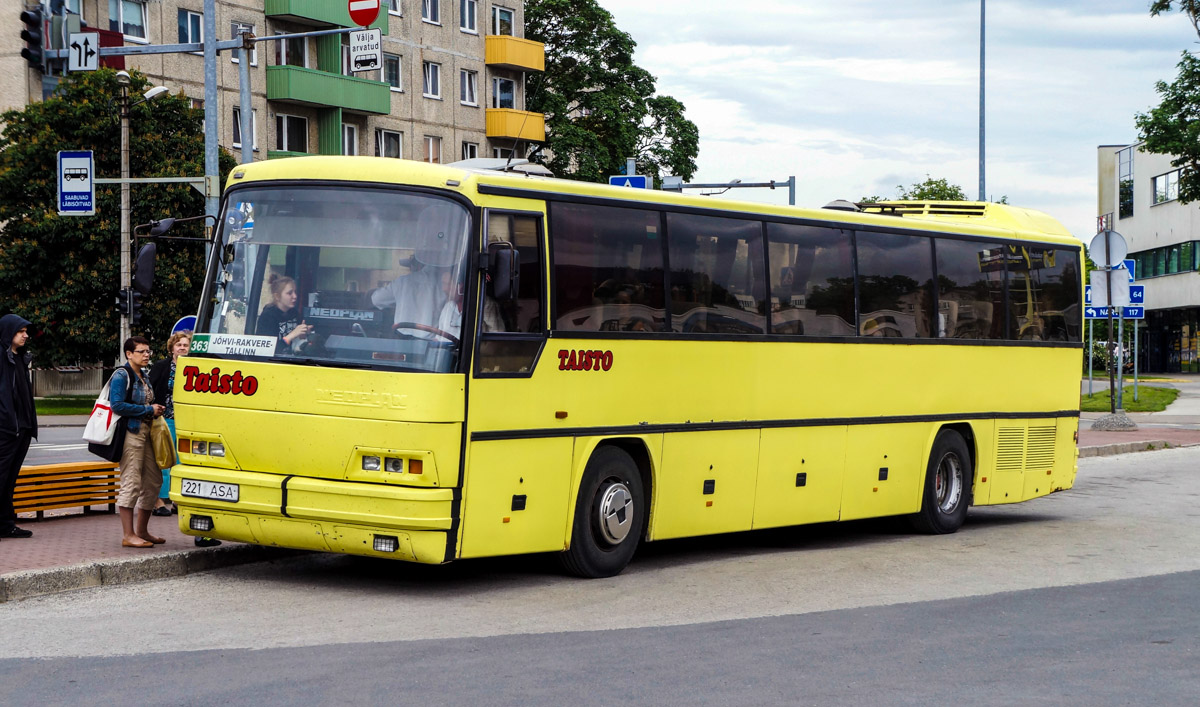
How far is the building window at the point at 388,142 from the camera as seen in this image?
5597cm

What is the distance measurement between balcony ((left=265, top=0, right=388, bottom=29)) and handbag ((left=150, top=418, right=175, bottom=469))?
38829 millimetres

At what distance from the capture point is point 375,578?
36.8 feet

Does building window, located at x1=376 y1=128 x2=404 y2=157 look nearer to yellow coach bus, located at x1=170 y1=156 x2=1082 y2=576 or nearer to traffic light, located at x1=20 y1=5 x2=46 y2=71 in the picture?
traffic light, located at x1=20 y1=5 x2=46 y2=71

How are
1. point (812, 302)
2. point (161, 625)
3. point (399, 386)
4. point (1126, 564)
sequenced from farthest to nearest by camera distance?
point (812, 302), point (1126, 564), point (399, 386), point (161, 625)

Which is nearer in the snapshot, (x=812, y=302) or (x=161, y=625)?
(x=161, y=625)

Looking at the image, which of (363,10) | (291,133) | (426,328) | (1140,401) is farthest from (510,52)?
(426,328)

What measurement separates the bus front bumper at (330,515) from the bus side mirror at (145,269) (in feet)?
4.59

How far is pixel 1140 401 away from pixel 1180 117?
8.88m

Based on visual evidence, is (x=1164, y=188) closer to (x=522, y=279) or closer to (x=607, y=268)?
(x=607, y=268)

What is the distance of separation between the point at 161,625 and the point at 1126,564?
785 cm

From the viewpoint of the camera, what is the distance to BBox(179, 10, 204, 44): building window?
47094 mm

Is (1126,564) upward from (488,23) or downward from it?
downward

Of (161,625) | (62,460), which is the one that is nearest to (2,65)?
(62,460)

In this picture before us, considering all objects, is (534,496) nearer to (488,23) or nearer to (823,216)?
(823,216)
